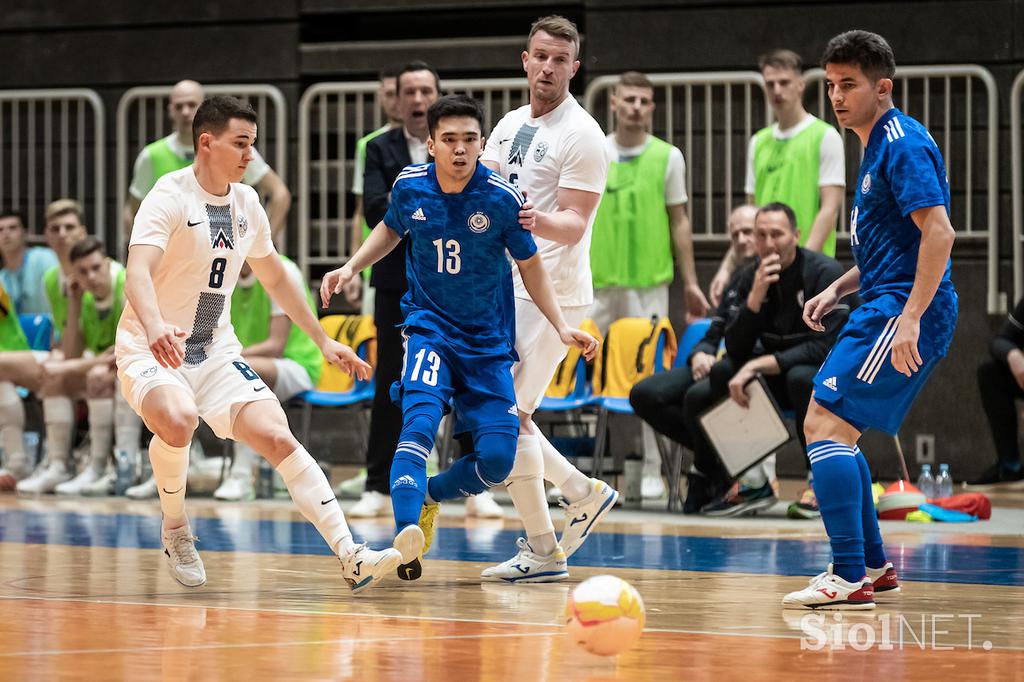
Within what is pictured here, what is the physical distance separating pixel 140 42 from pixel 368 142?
18.5 ft

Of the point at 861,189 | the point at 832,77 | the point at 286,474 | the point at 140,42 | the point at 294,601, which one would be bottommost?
the point at 294,601

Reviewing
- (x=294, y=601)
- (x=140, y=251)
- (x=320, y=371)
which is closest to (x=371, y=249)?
(x=140, y=251)

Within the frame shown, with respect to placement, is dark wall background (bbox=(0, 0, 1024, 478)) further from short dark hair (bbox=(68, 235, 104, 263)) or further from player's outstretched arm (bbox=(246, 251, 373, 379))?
player's outstretched arm (bbox=(246, 251, 373, 379))

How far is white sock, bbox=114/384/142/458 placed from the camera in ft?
→ 32.6

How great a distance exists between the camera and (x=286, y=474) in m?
5.35

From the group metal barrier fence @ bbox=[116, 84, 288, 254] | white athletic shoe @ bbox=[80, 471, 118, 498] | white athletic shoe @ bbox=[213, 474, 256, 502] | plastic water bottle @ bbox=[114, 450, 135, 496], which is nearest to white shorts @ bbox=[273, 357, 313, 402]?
white athletic shoe @ bbox=[213, 474, 256, 502]

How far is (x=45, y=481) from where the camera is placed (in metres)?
10.1

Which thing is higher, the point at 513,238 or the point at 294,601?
the point at 513,238

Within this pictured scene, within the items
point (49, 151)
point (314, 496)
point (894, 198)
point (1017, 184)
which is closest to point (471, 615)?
point (314, 496)

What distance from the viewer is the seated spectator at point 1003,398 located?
9.99 m

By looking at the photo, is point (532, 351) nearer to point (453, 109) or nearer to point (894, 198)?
point (453, 109)

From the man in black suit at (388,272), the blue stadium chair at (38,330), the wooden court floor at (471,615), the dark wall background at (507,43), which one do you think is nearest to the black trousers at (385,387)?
the man in black suit at (388,272)

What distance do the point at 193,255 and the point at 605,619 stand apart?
239cm

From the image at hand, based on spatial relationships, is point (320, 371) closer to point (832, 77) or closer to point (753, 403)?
point (753, 403)
